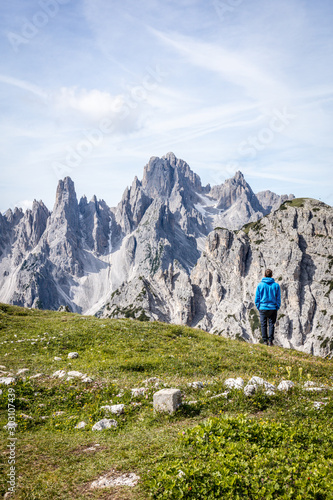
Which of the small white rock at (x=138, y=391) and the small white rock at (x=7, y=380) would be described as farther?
the small white rock at (x=7, y=380)

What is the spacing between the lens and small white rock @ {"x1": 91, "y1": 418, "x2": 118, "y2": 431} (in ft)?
33.6

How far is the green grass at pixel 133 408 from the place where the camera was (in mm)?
7223

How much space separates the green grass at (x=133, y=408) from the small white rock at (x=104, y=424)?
222 mm

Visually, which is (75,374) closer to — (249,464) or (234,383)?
(234,383)

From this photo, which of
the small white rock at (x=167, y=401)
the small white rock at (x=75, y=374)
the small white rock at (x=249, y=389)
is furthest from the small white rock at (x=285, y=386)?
the small white rock at (x=75, y=374)

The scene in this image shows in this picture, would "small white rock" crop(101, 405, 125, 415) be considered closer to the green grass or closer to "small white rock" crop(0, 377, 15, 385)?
the green grass

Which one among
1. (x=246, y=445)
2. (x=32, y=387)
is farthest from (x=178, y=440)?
(x=32, y=387)

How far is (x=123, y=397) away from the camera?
12.4 meters

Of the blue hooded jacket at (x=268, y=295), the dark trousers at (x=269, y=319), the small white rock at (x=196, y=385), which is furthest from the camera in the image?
the dark trousers at (x=269, y=319)

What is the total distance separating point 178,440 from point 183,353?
1013 centimetres

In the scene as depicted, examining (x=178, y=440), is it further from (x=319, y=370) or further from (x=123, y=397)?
(x=319, y=370)

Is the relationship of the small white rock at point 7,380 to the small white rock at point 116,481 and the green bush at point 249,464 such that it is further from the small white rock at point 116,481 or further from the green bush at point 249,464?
the green bush at point 249,464

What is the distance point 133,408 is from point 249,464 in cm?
573

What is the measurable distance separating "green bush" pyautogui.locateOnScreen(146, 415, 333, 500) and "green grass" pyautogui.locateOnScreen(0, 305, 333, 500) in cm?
5
